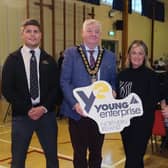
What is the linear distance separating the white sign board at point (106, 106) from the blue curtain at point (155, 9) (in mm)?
11697

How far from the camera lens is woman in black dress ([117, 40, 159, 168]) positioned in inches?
96.4

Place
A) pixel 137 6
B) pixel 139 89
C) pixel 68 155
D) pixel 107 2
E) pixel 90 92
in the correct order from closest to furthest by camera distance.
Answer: pixel 90 92
pixel 139 89
pixel 68 155
pixel 107 2
pixel 137 6

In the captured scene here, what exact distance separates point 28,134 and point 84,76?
0.59m

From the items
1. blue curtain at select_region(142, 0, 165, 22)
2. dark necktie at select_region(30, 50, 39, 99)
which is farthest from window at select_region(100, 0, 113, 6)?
dark necktie at select_region(30, 50, 39, 99)

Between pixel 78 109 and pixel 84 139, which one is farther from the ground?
pixel 78 109

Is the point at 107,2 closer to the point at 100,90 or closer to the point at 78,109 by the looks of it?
the point at 100,90

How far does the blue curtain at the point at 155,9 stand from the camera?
532 inches

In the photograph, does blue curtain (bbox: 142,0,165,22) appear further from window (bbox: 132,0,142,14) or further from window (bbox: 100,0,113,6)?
window (bbox: 100,0,113,6)

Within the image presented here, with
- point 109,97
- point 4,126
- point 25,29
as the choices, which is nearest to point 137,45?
point 109,97

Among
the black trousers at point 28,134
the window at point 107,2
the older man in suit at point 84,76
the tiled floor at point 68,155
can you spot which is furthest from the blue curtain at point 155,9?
the black trousers at point 28,134

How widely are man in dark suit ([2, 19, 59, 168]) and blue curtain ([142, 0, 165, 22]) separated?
39.0ft

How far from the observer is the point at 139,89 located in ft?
8.02

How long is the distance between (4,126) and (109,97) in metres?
3.96

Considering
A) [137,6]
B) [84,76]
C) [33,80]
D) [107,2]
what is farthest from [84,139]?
[137,6]
